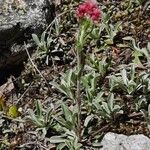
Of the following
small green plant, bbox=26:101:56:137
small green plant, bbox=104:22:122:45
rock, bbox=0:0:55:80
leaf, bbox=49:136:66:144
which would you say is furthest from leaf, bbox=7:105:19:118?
small green plant, bbox=104:22:122:45

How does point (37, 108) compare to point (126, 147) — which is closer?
point (126, 147)

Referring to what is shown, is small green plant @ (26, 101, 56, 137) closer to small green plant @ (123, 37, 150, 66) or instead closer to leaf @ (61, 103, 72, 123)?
leaf @ (61, 103, 72, 123)

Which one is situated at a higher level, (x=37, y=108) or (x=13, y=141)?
(x=37, y=108)

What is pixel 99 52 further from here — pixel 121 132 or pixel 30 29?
pixel 121 132

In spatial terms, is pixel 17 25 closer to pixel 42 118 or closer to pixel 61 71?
pixel 61 71

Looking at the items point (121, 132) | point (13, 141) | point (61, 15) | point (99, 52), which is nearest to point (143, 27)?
point (99, 52)

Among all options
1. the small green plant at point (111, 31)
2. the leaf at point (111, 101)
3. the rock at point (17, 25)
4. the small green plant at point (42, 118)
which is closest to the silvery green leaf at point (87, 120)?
the leaf at point (111, 101)

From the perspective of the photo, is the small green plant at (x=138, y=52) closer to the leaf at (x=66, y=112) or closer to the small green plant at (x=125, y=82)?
the small green plant at (x=125, y=82)
